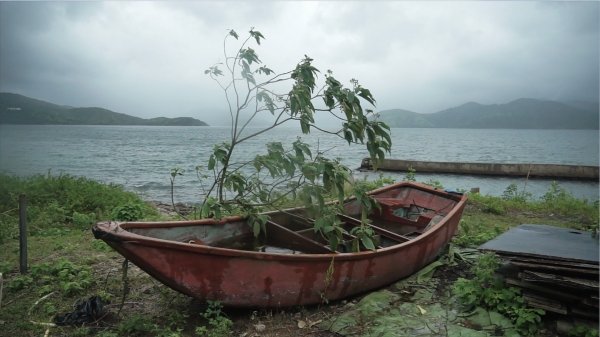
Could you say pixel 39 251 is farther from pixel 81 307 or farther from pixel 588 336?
pixel 588 336

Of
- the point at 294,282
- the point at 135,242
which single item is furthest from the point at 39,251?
the point at 294,282

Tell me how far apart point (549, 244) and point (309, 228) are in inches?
113

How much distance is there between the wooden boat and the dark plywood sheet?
40.8 inches

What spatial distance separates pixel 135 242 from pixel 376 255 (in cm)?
260

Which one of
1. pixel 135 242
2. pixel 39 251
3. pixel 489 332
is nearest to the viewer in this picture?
pixel 135 242

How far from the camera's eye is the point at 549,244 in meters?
4.29

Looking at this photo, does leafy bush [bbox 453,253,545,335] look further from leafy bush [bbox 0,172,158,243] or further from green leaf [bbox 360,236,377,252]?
leafy bush [bbox 0,172,158,243]

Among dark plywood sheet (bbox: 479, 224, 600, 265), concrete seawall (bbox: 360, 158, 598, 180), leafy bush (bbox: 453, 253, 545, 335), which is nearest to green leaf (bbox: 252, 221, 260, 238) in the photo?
leafy bush (bbox: 453, 253, 545, 335)

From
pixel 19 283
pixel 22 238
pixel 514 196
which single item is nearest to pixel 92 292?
pixel 19 283

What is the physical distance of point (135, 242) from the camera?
341 centimetres

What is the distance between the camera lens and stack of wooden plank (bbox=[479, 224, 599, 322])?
141 inches

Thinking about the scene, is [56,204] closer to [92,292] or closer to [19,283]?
[19,283]

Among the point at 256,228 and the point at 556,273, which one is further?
the point at 256,228

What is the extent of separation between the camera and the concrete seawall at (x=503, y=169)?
2645 cm
